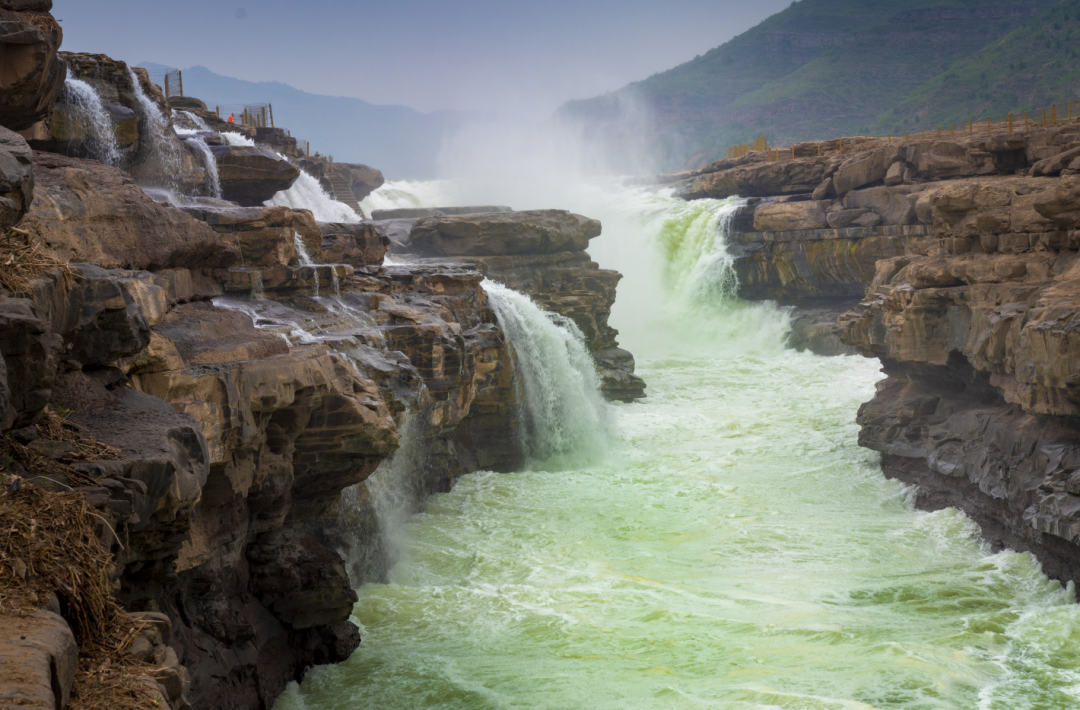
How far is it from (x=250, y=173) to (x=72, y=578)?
45.2 feet

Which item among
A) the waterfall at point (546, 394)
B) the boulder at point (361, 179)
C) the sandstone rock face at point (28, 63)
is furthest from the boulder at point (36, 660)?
the boulder at point (361, 179)

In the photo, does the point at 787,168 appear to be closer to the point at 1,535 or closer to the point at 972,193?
the point at 972,193

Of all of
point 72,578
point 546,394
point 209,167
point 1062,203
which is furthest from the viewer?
point 546,394

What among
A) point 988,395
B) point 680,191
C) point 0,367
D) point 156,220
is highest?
point 680,191

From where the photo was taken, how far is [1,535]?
371 cm

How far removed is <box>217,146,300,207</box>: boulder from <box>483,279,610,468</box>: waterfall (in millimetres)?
4429

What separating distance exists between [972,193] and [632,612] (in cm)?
796

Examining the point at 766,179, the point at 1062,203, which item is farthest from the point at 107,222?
the point at 766,179

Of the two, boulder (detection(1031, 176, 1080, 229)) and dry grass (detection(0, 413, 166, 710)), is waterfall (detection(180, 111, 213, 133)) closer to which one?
boulder (detection(1031, 176, 1080, 229))

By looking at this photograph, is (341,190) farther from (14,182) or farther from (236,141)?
(14,182)

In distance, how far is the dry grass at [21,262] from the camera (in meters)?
4.35

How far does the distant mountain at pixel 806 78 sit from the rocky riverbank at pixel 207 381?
59.2 metres

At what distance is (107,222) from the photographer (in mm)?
7477

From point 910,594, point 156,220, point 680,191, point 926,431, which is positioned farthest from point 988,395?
point 680,191
